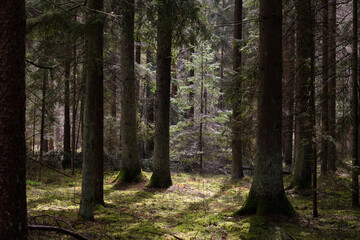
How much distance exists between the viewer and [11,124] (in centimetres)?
267

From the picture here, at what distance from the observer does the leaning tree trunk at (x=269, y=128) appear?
6.47 m

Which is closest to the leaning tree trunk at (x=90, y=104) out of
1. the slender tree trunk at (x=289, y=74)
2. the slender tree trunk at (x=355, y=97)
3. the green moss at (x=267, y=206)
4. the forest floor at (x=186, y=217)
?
the forest floor at (x=186, y=217)

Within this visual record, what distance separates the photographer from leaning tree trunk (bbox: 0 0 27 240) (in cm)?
263

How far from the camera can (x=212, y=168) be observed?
18.5 metres

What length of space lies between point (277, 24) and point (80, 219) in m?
6.37

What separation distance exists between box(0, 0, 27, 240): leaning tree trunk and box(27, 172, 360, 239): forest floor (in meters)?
1.10

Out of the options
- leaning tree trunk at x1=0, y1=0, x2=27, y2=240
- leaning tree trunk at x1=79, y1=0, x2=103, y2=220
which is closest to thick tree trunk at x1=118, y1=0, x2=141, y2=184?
leaning tree trunk at x1=79, y1=0, x2=103, y2=220

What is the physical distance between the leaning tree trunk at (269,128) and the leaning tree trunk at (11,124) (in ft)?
16.8

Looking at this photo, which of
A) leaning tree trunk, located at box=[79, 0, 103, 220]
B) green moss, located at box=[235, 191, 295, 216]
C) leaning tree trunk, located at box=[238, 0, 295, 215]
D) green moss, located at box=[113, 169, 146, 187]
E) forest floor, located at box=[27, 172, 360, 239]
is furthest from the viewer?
green moss, located at box=[113, 169, 146, 187]

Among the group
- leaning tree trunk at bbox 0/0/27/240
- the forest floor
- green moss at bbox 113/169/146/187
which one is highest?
leaning tree trunk at bbox 0/0/27/240

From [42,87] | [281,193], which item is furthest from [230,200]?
[42,87]

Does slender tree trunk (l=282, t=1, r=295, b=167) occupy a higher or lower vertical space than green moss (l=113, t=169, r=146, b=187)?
higher

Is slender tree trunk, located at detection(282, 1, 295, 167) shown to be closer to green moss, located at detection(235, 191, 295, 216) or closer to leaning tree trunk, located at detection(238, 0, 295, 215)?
leaning tree trunk, located at detection(238, 0, 295, 215)

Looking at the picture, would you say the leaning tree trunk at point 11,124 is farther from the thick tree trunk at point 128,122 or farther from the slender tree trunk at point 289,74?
the thick tree trunk at point 128,122
